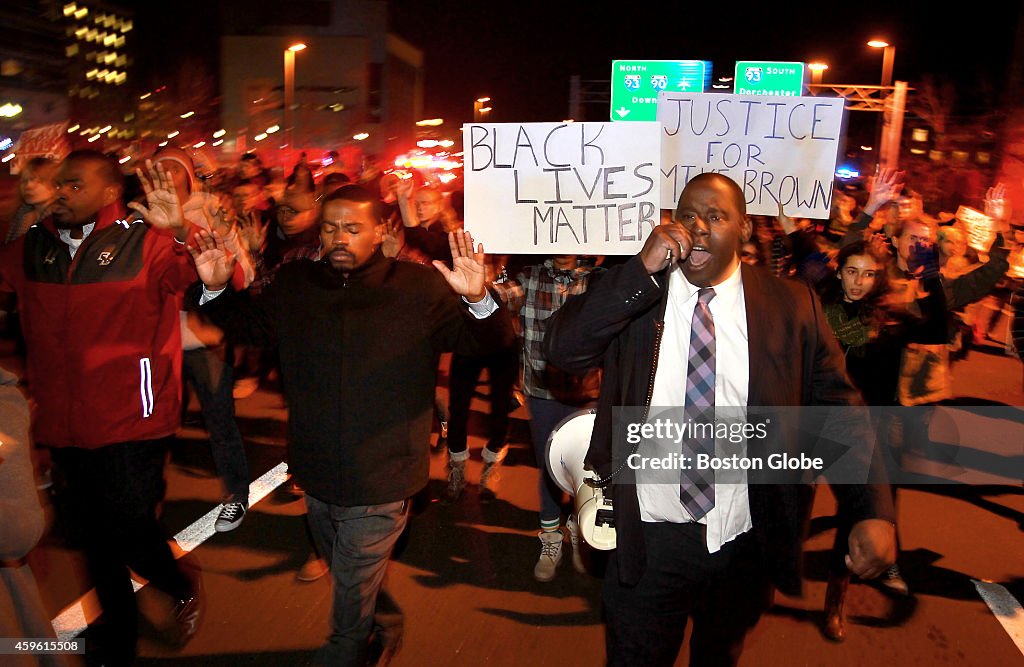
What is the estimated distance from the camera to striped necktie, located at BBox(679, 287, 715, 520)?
9.32 ft

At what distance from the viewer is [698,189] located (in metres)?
2.92

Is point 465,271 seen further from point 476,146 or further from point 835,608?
point 835,608

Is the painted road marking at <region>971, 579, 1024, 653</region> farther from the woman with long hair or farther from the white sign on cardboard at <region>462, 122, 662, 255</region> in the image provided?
the white sign on cardboard at <region>462, 122, 662, 255</region>

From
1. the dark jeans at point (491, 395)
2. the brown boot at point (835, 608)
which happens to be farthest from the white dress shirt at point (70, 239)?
the brown boot at point (835, 608)

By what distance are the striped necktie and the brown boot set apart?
6.70 ft

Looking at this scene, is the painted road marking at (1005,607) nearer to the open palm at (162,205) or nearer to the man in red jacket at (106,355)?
the man in red jacket at (106,355)

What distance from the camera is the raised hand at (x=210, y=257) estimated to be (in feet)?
11.6

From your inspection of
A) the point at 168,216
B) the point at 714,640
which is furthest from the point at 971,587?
the point at 168,216

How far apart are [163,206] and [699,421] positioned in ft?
8.09

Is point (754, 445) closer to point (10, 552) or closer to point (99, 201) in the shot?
point (10, 552)

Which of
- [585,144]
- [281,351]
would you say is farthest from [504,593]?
[585,144]

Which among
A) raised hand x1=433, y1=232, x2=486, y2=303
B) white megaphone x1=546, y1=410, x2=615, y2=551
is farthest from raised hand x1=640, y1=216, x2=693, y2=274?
white megaphone x1=546, y1=410, x2=615, y2=551

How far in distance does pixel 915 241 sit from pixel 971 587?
2.21m

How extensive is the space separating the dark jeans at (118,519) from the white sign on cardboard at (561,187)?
5.83 ft
